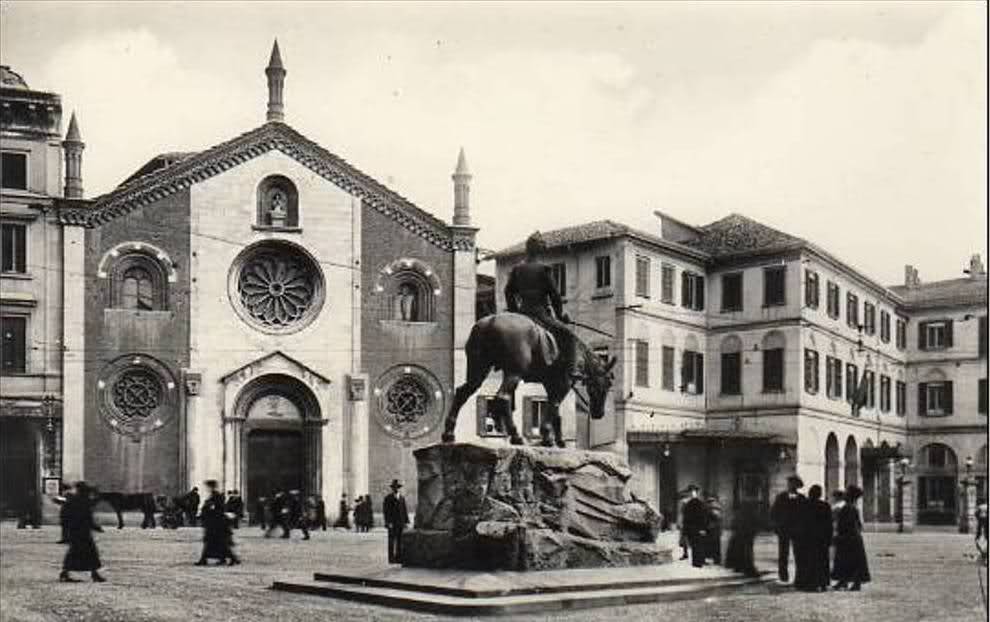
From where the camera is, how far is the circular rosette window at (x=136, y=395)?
27.7 metres

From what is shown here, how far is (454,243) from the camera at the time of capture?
33.6 m

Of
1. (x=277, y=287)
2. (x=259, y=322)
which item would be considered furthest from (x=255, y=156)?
(x=259, y=322)

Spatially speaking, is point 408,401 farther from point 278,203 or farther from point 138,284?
point 138,284

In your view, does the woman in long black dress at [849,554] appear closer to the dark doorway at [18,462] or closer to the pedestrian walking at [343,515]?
the dark doorway at [18,462]

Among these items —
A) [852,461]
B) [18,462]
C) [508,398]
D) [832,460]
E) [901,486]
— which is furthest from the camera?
[901,486]

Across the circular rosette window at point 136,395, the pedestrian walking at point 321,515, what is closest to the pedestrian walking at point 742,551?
the pedestrian walking at point 321,515

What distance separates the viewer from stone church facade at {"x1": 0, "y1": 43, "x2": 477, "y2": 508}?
27984mm

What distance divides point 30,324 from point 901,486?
18143mm

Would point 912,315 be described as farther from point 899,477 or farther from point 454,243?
point 454,243

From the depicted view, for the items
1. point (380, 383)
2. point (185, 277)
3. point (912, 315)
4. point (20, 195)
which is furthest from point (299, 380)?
point (912, 315)

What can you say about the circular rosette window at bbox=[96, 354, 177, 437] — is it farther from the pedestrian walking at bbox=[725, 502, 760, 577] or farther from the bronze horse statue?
the bronze horse statue

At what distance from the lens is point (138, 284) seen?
28688mm

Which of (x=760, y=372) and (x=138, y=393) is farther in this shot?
(x=760, y=372)

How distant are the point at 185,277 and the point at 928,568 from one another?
17486mm
